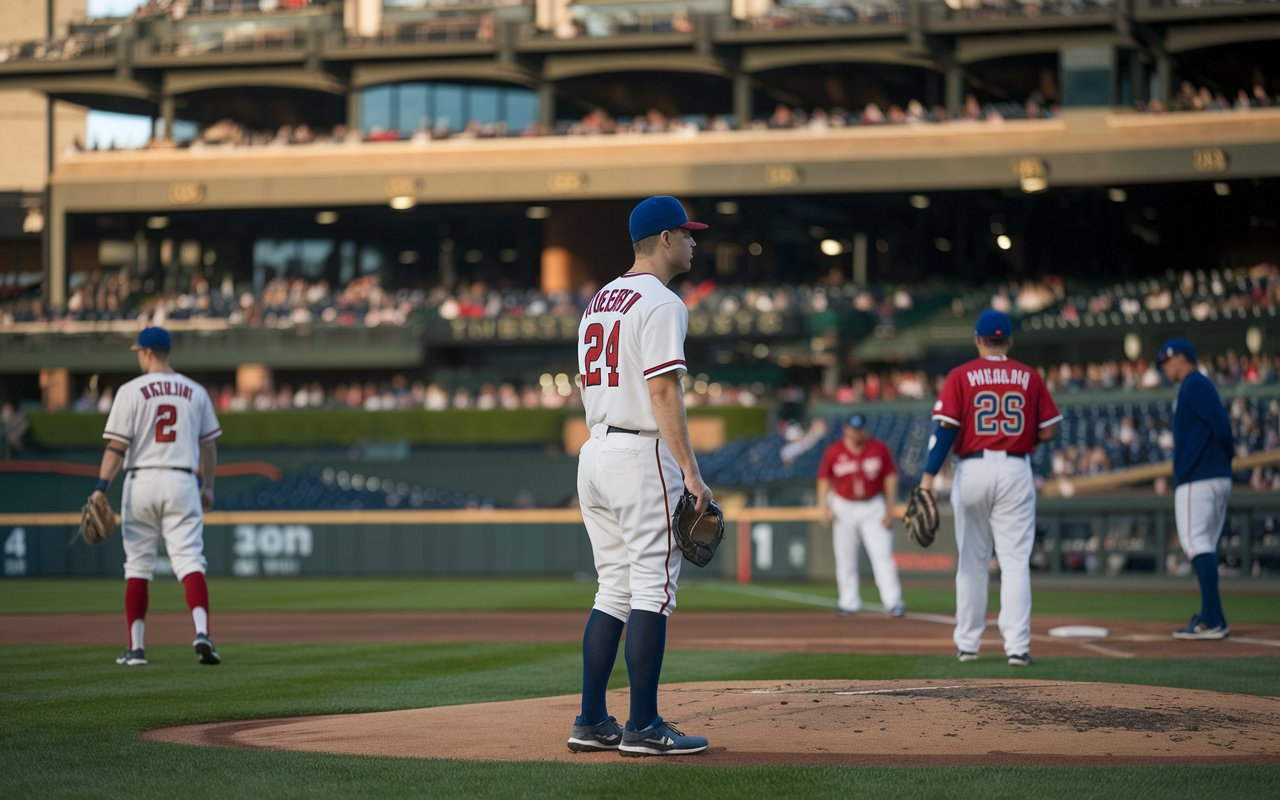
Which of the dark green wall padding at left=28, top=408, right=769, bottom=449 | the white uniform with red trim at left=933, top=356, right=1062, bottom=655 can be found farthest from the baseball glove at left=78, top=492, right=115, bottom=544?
the dark green wall padding at left=28, top=408, right=769, bottom=449

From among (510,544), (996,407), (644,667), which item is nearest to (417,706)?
(644,667)

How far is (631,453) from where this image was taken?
6.22 metres

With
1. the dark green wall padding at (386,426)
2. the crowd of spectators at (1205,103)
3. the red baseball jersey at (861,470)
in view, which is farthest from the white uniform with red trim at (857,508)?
the crowd of spectators at (1205,103)

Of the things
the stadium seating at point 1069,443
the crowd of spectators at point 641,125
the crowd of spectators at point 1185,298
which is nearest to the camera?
the stadium seating at point 1069,443

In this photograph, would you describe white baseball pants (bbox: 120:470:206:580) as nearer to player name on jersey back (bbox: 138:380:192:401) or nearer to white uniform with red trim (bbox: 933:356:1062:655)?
player name on jersey back (bbox: 138:380:192:401)

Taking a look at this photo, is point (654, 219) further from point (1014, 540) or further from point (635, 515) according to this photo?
point (1014, 540)

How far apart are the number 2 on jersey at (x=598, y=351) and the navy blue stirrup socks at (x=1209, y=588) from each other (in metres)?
6.57

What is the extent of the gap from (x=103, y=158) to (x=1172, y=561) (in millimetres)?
33710

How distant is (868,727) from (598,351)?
1925 mm

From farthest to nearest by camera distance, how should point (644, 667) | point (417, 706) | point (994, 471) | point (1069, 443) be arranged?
point (1069, 443), point (994, 471), point (417, 706), point (644, 667)

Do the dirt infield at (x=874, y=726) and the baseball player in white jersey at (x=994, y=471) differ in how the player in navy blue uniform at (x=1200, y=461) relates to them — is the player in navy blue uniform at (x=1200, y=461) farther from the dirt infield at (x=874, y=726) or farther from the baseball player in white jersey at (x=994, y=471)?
the dirt infield at (x=874, y=726)

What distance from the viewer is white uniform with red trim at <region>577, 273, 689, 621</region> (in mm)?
6188

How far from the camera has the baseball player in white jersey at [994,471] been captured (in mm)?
9617

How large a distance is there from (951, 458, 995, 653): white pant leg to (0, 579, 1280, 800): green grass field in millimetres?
315
